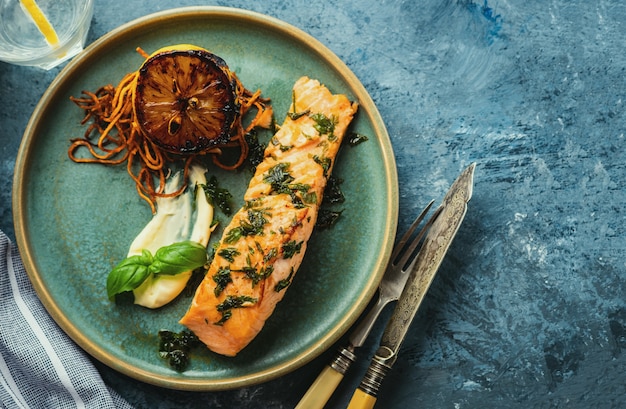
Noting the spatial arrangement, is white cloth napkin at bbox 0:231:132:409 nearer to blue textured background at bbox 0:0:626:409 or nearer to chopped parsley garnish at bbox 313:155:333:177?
blue textured background at bbox 0:0:626:409

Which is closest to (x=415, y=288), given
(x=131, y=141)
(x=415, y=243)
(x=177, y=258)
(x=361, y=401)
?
(x=415, y=243)

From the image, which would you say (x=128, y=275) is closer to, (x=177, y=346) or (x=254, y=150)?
(x=177, y=346)

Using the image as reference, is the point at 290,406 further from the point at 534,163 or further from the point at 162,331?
the point at 534,163

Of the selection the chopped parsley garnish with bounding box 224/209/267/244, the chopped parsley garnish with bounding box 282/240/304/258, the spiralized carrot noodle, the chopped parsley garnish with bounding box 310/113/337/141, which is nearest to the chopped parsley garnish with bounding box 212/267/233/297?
the chopped parsley garnish with bounding box 224/209/267/244

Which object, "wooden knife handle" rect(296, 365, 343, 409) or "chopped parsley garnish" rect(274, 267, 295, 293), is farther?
"wooden knife handle" rect(296, 365, 343, 409)

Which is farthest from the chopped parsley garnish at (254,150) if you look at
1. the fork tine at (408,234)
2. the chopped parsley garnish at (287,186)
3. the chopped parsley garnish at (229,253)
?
the fork tine at (408,234)
